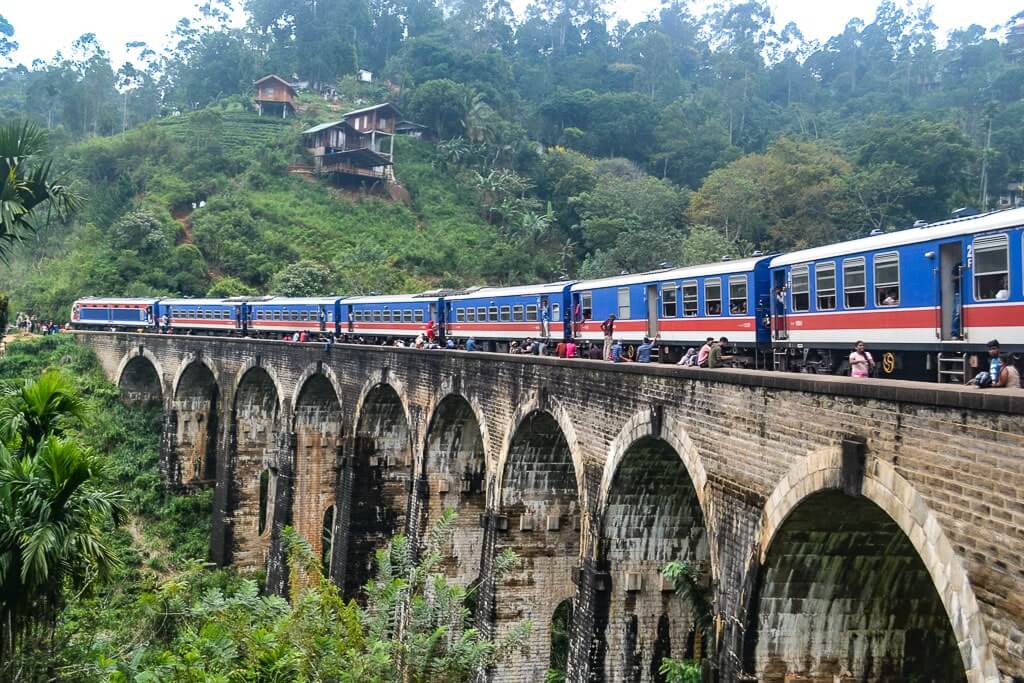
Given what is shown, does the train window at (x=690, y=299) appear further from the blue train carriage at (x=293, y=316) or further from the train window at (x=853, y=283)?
the blue train carriage at (x=293, y=316)

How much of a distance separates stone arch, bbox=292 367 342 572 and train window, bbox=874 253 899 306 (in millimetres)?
21675

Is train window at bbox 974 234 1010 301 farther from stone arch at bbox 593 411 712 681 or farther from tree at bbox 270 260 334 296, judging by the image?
tree at bbox 270 260 334 296

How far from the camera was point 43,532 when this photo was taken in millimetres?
9109

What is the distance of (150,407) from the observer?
43719mm

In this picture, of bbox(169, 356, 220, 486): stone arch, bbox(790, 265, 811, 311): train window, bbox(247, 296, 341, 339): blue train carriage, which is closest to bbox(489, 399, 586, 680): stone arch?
bbox(790, 265, 811, 311): train window

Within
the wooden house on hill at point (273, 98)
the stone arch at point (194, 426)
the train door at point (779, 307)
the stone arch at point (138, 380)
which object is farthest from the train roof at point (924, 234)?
the wooden house on hill at point (273, 98)

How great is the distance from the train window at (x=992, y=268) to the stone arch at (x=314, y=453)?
2342 cm

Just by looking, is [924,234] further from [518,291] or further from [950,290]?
[518,291]

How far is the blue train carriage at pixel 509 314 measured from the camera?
2325 centimetres

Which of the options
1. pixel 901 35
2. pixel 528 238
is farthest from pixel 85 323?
pixel 901 35

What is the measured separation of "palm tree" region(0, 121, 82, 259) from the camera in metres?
12.5

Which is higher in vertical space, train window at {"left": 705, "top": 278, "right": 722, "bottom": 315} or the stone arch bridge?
train window at {"left": 705, "top": 278, "right": 722, "bottom": 315}

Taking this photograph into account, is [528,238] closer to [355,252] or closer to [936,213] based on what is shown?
[355,252]

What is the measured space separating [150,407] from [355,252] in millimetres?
19502
